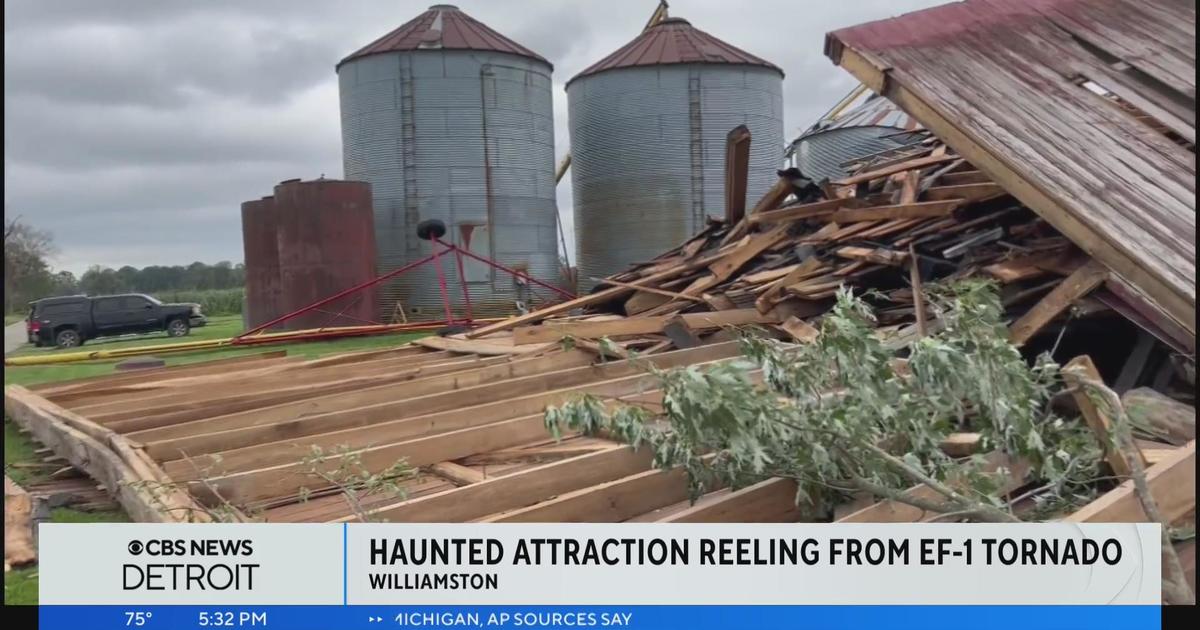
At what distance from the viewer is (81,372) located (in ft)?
37.8

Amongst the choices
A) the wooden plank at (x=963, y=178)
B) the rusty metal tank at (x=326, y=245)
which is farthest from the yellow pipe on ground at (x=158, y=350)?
the wooden plank at (x=963, y=178)

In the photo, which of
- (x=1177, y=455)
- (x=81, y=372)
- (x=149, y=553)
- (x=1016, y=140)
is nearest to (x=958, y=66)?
(x=1016, y=140)

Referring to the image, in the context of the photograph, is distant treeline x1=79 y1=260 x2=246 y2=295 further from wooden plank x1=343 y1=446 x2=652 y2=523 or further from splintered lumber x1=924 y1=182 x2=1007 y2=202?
splintered lumber x1=924 y1=182 x2=1007 y2=202

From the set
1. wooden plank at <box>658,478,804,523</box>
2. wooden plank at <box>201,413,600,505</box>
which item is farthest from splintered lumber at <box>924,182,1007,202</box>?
wooden plank at <box>658,478,804,523</box>

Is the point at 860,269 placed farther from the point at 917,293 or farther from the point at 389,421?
the point at 389,421

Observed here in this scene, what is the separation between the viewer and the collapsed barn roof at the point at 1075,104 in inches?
178

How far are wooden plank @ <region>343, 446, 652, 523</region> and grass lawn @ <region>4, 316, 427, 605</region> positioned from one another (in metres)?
1.63

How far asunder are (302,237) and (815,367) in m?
15.1

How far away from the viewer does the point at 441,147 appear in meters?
17.8

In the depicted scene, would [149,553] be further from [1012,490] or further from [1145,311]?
[1145,311]

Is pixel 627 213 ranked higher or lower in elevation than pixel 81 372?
higher

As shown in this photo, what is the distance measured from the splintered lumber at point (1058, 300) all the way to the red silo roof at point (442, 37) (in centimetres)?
1422

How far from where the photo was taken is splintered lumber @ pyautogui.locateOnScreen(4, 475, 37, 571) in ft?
14.2

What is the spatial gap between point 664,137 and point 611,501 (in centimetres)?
1554
